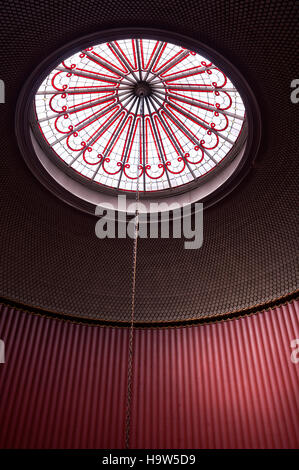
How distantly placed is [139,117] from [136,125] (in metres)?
0.28

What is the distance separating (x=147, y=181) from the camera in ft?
43.3

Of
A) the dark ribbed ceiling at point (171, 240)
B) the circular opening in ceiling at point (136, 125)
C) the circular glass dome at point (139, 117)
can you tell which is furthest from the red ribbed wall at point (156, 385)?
the circular glass dome at point (139, 117)

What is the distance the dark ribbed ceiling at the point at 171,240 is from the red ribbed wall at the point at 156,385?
0.84m

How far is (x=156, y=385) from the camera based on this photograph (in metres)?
11.4

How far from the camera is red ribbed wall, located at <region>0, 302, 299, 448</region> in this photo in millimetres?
10148

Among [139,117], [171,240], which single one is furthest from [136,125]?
[171,240]

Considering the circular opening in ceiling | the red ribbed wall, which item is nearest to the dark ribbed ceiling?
the circular opening in ceiling

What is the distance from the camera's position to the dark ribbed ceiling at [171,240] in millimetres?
7738

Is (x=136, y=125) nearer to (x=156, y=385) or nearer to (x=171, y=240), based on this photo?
(x=171, y=240)

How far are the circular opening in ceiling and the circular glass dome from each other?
0.10 feet

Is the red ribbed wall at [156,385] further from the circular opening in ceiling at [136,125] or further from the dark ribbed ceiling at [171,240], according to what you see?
the circular opening in ceiling at [136,125]

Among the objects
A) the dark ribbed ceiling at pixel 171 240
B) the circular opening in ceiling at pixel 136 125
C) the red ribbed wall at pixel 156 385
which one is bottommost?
the red ribbed wall at pixel 156 385

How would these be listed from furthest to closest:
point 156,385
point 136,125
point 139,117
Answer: point 136,125
point 139,117
point 156,385

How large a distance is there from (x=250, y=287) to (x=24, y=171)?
7.60 m
